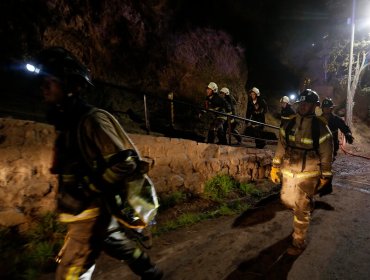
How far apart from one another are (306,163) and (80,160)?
9.86ft

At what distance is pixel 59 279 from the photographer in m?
2.14

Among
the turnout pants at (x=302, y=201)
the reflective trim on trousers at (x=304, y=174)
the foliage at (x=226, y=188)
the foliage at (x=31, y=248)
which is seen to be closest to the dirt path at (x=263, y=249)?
the turnout pants at (x=302, y=201)

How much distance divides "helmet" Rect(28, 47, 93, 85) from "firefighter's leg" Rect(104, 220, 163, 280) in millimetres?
1239

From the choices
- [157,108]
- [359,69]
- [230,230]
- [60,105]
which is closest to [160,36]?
[157,108]

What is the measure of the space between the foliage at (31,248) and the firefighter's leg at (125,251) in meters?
1.51

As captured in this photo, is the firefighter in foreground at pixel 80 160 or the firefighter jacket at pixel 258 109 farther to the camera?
the firefighter jacket at pixel 258 109

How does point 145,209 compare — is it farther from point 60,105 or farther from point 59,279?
point 60,105

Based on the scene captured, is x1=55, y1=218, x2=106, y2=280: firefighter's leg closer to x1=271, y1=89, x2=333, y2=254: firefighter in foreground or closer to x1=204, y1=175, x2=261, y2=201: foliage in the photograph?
x1=271, y1=89, x2=333, y2=254: firefighter in foreground

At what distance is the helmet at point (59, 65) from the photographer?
2141 millimetres

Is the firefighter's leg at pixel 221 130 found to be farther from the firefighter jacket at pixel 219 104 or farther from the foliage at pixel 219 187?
the foliage at pixel 219 187

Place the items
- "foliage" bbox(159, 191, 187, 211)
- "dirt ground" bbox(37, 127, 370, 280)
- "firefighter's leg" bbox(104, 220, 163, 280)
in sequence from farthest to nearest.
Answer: "foliage" bbox(159, 191, 187, 211)
"dirt ground" bbox(37, 127, 370, 280)
"firefighter's leg" bbox(104, 220, 163, 280)

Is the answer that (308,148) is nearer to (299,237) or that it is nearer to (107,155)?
(299,237)

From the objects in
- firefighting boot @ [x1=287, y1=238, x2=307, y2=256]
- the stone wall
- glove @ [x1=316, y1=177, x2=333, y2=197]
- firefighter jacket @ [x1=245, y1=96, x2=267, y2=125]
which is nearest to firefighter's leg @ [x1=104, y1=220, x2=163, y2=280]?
the stone wall

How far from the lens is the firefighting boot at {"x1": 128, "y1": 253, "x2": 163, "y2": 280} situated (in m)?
2.54
